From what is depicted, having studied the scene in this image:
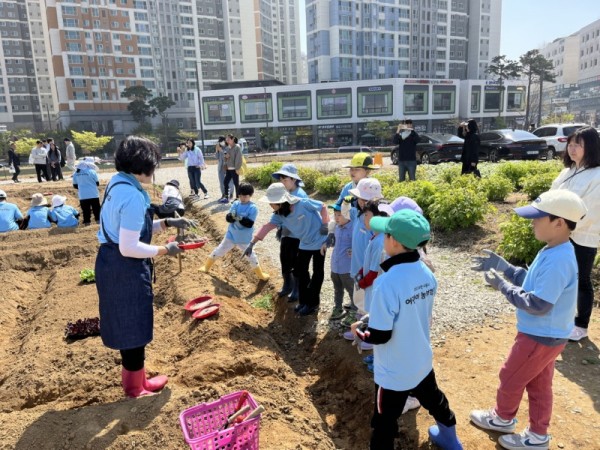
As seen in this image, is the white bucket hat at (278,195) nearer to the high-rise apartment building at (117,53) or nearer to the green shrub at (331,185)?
the green shrub at (331,185)

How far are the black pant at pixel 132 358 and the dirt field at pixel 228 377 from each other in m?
0.27

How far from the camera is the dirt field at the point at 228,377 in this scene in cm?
302

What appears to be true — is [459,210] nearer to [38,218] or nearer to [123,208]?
[123,208]

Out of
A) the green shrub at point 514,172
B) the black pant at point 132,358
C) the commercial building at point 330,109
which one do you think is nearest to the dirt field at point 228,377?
the black pant at point 132,358

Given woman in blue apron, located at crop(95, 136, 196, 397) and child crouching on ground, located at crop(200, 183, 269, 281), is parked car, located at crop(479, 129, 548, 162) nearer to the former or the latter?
child crouching on ground, located at crop(200, 183, 269, 281)

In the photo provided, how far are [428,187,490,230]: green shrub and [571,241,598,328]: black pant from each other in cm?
375

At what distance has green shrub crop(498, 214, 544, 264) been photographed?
6.09 m

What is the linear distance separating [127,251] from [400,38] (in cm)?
8359

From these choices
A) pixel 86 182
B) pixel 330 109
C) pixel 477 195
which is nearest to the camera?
pixel 477 195

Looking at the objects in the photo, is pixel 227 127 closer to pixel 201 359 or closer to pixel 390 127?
pixel 390 127

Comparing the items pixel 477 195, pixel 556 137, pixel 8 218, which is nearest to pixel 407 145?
pixel 477 195

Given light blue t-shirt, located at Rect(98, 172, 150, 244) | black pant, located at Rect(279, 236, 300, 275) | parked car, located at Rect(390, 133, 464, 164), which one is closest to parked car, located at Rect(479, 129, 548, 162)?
parked car, located at Rect(390, 133, 464, 164)

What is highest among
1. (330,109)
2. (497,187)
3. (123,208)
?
(330,109)

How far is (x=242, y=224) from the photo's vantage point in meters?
6.38
